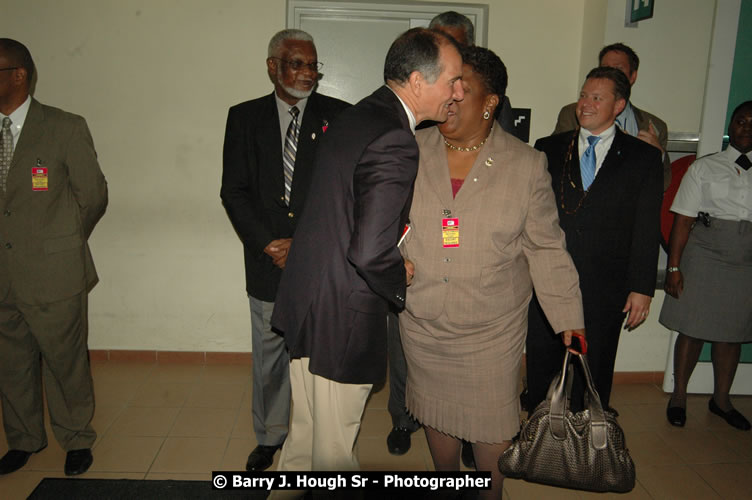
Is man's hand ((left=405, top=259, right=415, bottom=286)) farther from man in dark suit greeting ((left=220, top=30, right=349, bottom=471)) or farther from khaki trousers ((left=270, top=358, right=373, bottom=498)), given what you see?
man in dark suit greeting ((left=220, top=30, right=349, bottom=471))

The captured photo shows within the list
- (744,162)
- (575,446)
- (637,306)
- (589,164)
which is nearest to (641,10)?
(744,162)

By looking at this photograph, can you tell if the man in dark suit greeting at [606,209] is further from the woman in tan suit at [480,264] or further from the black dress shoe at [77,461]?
the black dress shoe at [77,461]

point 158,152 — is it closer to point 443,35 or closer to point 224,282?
point 224,282

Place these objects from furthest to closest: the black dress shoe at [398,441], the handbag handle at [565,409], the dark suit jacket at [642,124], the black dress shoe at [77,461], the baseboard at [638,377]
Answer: the baseboard at [638,377] < the dark suit jacket at [642,124] < the black dress shoe at [398,441] < the black dress shoe at [77,461] < the handbag handle at [565,409]

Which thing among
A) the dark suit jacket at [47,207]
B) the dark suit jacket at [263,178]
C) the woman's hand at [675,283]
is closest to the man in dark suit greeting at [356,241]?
the dark suit jacket at [263,178]

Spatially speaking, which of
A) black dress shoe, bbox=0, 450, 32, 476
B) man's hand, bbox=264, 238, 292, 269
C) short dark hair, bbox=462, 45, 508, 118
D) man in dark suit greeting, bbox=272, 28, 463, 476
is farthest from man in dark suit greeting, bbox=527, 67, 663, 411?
black dress shoe, bbox=0, 450, 32, 476

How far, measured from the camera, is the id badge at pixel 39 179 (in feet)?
7.97

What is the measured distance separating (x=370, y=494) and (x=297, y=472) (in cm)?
53

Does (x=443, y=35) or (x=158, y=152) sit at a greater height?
(x=443, y=35)

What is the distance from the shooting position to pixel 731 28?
327 centimetres

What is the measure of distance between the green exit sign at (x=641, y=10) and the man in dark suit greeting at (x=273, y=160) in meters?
1.92

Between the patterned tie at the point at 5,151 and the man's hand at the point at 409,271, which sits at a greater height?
the patterned tie at the point at 5,151

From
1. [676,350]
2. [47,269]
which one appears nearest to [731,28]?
[676,350]

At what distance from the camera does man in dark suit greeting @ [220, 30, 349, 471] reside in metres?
2.49
